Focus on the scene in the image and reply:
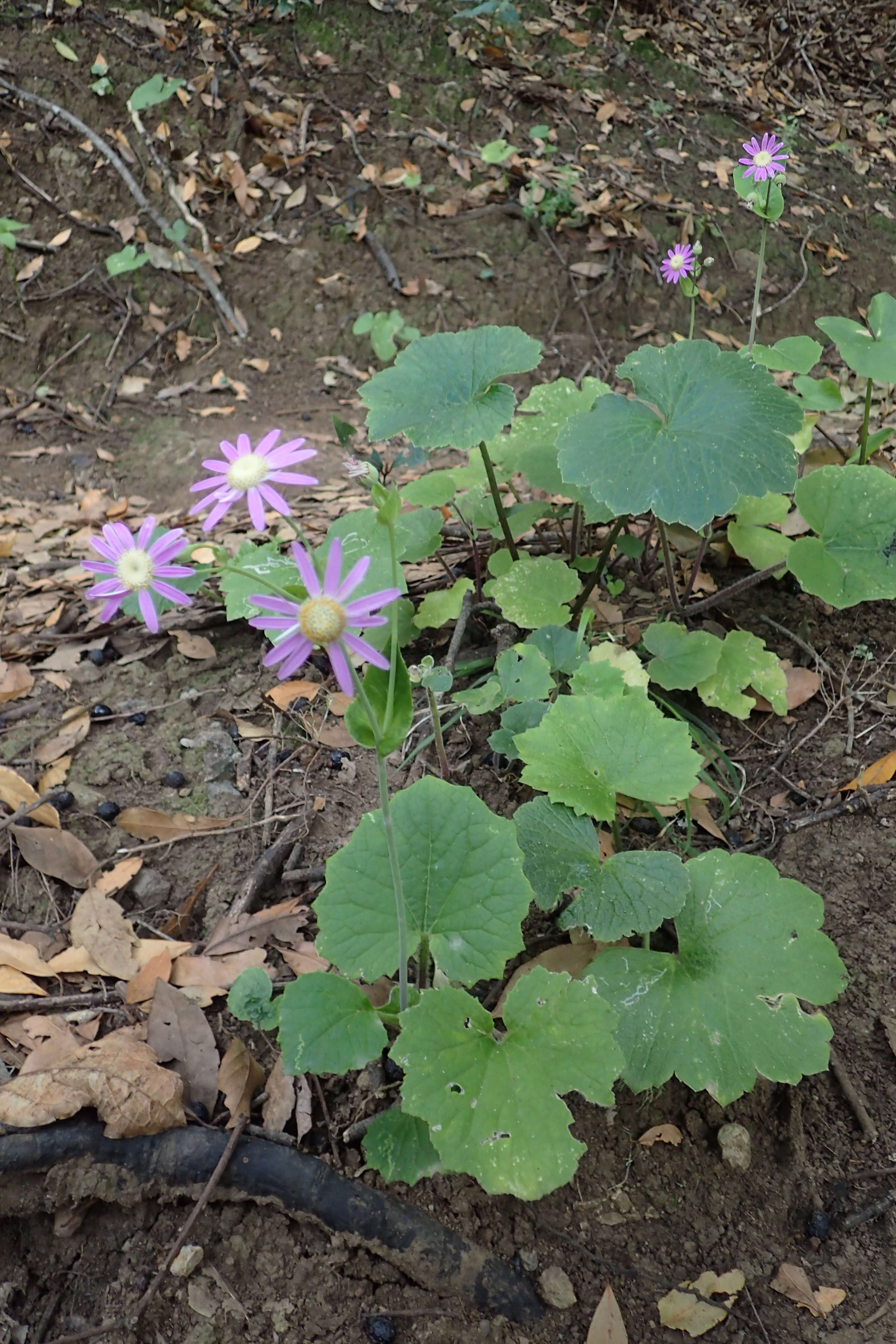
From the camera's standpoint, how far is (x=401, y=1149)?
4.23ft

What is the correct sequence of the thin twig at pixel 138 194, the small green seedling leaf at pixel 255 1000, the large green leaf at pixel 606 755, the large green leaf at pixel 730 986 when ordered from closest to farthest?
1. the large green leaf at pixel 730 986
2. the small green seedling leaf at pixel 255 1000
3. the large green leaf at pixel 606 755
4. the thin twig at pixel 138 194

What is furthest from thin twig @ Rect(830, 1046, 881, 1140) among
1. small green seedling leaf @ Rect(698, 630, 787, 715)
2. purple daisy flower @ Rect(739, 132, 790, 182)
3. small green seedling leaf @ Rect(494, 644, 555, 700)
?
purple daisy flower @ Rect(739, 132, 790, 182)

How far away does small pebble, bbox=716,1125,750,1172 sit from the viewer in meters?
1.41

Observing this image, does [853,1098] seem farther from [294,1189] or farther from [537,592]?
[537,592]

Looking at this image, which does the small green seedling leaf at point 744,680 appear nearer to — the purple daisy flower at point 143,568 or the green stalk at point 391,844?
the green stalk at point 391,844

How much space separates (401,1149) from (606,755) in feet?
2.70

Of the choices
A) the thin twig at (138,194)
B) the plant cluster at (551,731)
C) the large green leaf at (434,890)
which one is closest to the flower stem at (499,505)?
the plant cluster at (551,731)

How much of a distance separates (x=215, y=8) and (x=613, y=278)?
3258 millimetres

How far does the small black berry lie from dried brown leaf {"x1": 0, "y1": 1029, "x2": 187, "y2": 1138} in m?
0.45

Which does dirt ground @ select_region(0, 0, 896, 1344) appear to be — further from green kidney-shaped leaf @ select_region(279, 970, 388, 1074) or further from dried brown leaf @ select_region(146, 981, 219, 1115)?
green kidney-shaped leaf @ select_region(279, 970, 388, 1074)

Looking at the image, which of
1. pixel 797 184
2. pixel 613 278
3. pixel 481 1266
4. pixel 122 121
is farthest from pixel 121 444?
pixel 797 184

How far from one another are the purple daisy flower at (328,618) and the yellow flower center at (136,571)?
0.23 m

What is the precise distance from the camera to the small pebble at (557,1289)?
50.1 inches

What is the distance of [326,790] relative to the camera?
6.68 feet
